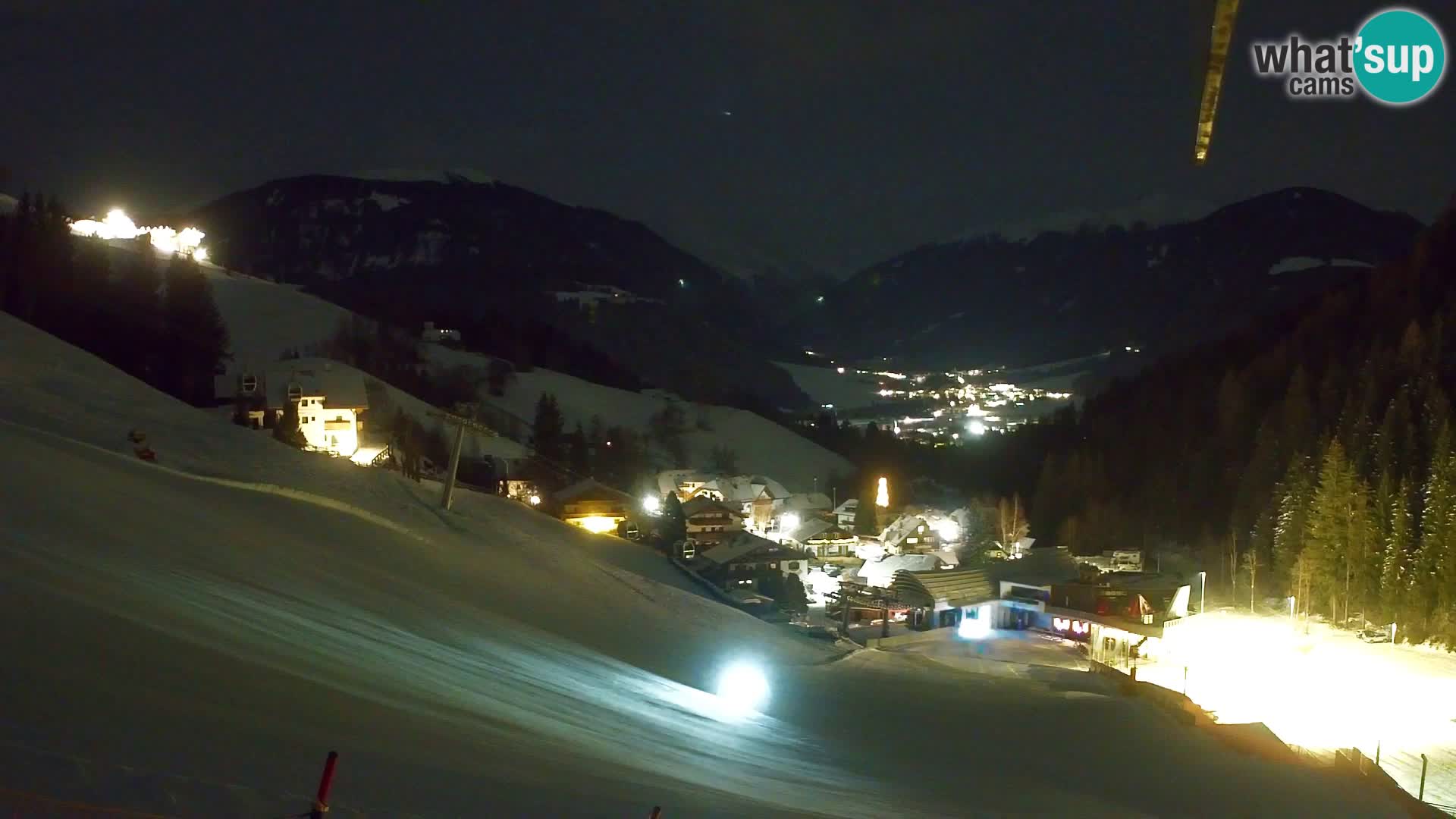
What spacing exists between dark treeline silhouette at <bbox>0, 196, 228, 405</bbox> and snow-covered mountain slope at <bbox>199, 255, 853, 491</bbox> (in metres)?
18.8

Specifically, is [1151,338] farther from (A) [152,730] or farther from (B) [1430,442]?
(A) [152,730]

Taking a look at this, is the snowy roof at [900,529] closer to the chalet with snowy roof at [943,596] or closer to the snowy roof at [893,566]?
the snowy roof at [893,566]

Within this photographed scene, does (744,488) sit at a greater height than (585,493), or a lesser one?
greater

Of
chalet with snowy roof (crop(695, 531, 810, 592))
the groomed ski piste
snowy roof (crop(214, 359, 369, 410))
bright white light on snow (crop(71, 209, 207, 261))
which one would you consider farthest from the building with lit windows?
bright white light on snow (crop(71, 209, 207, 261))

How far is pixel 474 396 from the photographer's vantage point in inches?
2539

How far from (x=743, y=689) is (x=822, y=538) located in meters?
35.5

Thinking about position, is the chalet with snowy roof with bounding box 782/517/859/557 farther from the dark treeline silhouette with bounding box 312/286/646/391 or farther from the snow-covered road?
the dark treeline silhouette with bounding box 312/286/646/391

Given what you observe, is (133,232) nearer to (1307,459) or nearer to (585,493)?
(585,493)

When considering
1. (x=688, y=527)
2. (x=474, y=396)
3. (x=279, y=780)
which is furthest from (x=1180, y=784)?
(x=474, y=396)

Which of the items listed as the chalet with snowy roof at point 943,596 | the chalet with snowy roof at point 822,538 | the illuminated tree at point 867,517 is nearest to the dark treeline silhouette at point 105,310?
the chalet with snowy roof at point 822,538

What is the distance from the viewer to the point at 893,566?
36844 mm

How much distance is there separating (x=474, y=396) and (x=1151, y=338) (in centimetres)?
16781

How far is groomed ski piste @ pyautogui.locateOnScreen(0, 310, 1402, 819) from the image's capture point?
14.0 feet

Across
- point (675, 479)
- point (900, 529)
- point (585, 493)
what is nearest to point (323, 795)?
point (585, 493)
